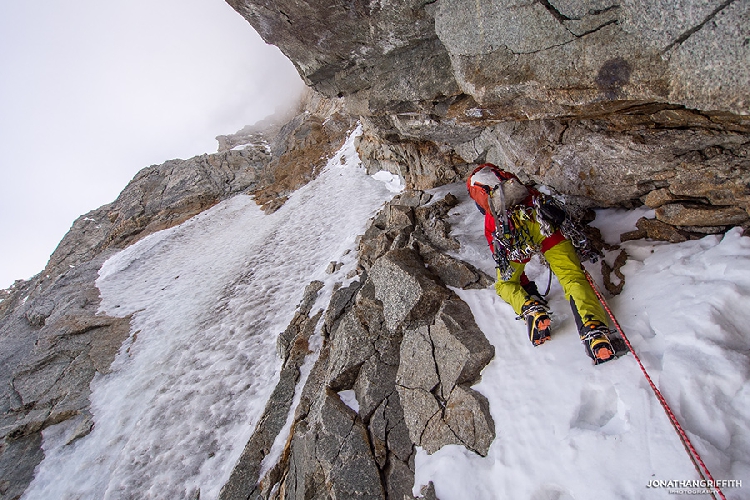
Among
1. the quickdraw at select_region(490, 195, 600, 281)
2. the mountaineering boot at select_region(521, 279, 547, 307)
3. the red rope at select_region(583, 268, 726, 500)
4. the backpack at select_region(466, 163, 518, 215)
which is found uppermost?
the backpack at select_region(466, 163, 518, 215)

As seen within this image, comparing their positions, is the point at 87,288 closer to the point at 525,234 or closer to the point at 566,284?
the point at 525,234

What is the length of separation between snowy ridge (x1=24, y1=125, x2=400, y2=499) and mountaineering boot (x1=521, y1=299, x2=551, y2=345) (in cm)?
562

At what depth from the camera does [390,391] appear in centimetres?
574

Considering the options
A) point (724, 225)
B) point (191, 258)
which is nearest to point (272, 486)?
point (724, 225)

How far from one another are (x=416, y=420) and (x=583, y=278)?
3.42 m

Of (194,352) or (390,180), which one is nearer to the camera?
(194,352)

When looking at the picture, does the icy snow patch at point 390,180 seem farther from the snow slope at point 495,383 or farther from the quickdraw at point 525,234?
the quickdraw at point 525,234

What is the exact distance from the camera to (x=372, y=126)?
10930 mm

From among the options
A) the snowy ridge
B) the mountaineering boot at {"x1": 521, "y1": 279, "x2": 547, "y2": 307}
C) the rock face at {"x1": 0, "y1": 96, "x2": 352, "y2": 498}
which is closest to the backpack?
the mountaineering boot at {"x1": 521, "y1": 279, "x2": 547, "y2": 307}

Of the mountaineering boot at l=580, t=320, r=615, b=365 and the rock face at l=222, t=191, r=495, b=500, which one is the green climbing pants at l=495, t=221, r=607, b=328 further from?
the rock face at l=222, t=191, r=495, b=500

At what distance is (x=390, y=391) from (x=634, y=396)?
11.6 feet

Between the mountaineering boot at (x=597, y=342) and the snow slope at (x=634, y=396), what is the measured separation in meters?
0.14

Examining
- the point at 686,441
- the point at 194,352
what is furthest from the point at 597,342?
the point at 194,352

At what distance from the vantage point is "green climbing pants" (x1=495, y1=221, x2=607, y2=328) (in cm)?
439
